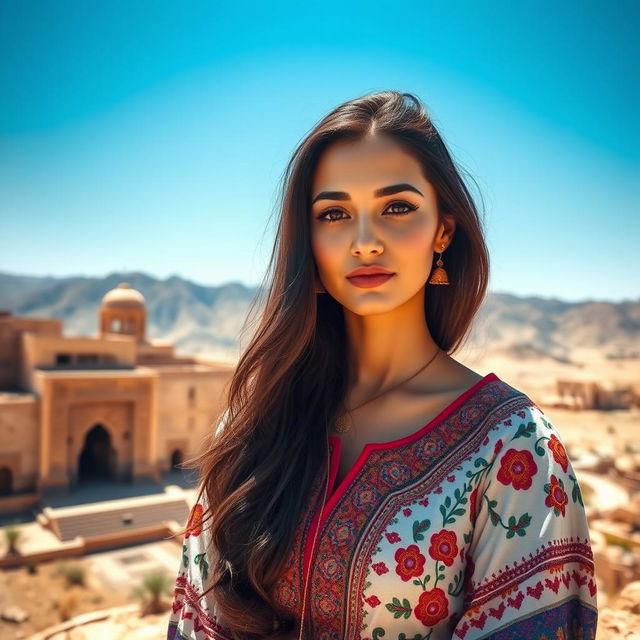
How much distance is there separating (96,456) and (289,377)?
15443 mm

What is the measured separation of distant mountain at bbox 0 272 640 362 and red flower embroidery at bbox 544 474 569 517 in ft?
168

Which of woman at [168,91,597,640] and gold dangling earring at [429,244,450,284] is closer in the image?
woman at [168,91,597,640]

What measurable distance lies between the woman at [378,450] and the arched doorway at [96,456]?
1462 centimetres

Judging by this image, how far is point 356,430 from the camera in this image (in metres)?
1.80

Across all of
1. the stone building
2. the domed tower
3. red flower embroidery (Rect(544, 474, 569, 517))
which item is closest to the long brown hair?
red flower embroidery (Rect(544, 474, 569, 517))

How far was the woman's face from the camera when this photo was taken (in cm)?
162

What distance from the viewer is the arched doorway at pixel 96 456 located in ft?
50.3

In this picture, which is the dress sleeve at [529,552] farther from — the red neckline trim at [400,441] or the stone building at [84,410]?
the stone building at [84,410]

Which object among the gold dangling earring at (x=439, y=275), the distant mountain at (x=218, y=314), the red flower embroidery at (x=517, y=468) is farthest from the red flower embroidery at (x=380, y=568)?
the distant mountain at (x=218, y=314)

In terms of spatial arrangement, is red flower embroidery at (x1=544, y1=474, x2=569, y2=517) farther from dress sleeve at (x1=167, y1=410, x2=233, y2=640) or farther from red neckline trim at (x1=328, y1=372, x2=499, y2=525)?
dress sleeve at (x1=167, y1=410, x2=233, y2=640)

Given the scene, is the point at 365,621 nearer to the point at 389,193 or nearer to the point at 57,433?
the point at 389,193

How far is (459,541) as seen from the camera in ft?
4.55

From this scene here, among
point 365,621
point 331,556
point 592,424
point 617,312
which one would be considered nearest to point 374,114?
point 331,556

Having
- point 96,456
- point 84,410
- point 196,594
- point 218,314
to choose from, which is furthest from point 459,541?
point 218,314
